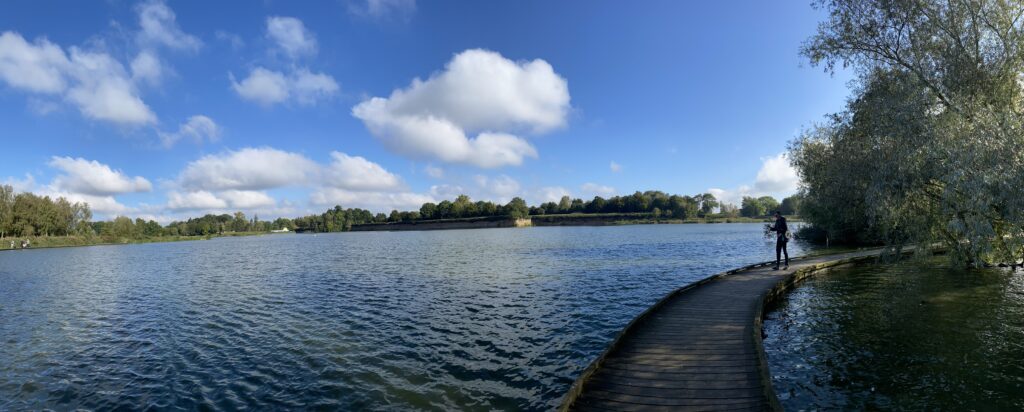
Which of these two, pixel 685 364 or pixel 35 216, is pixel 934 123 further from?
pixel 35 216

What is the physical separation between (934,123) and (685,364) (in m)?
12.7

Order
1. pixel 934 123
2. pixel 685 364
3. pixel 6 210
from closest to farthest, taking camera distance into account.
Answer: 1. pixel 685 364
2. pixel 934 123
3. pixel 6 210

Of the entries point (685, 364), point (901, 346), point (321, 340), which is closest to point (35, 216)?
point (321, 340)

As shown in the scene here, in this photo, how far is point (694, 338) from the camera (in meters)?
12.4

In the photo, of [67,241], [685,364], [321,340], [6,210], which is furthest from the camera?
[67,241]

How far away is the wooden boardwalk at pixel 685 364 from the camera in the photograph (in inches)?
332

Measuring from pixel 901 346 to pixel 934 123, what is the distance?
25.0ft

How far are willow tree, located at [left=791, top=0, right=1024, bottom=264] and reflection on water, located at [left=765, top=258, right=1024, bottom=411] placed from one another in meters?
2.34

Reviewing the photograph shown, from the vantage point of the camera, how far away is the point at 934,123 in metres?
14.4

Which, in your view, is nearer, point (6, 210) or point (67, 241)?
point (6, 210)

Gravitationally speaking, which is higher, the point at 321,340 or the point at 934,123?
the point at 934,123

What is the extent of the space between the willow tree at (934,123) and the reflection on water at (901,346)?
2337 mm

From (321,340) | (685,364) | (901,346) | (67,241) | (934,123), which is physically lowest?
(321,340)

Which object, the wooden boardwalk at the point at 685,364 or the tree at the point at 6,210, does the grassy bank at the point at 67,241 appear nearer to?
the tree at the point at 6,210
